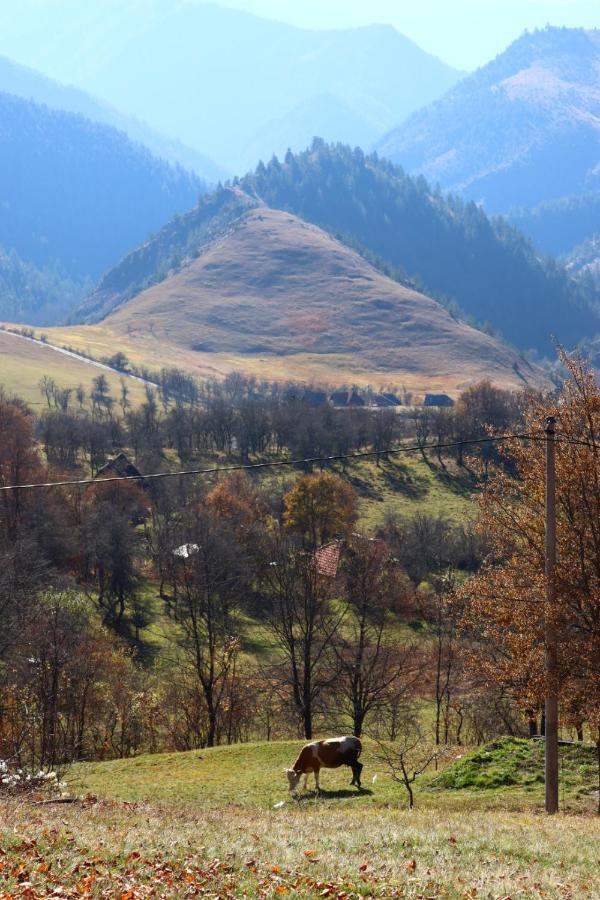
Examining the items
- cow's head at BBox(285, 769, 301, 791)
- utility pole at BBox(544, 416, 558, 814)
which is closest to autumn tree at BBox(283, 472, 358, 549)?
cow's head at BBox(285, 769, 301, 791)

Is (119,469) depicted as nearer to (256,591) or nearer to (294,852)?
(256,591)

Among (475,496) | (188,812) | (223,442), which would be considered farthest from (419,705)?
(223,442)

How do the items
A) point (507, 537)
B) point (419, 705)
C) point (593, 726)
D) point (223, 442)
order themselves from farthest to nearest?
point (223, 442) < point (419, 705) < point (507, 537) < point (593, 726)

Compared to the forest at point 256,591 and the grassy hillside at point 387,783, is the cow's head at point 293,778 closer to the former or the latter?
the grassy hillside at point 387,783

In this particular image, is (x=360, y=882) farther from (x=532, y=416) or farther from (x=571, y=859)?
(x=532, y=416)

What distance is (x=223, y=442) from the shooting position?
140250 millimetres

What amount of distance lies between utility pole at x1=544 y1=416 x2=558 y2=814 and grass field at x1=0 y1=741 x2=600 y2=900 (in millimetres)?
849

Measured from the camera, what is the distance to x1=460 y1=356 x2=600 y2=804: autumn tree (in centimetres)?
2102

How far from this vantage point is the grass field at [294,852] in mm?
12266

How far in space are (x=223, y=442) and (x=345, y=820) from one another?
122m

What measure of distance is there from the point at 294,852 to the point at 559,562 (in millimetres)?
10240

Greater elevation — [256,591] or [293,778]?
[293,778]

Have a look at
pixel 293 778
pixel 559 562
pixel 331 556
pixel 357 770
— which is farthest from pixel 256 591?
pixel 559 562

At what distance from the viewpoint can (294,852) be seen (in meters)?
14.2
